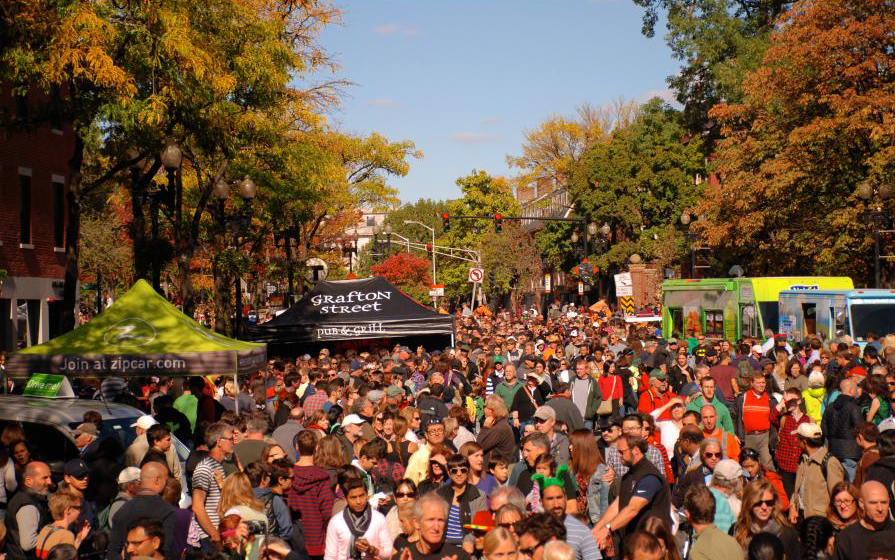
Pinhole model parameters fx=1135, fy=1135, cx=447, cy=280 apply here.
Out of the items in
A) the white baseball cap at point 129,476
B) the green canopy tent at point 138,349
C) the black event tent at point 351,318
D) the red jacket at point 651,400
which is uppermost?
the black event tent at point 351,318

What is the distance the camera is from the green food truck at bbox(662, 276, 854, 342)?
3103 cm

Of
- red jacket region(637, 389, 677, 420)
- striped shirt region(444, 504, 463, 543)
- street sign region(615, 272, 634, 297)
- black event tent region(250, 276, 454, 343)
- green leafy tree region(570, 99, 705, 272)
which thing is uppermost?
green leafy tree region(570, 99, 705, 272)

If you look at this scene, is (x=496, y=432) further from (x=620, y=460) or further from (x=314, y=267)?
(x=314, y=267)

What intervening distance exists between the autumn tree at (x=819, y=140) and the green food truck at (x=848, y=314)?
7.41 meters

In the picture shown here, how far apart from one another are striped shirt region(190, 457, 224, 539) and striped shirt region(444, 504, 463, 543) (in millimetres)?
2102

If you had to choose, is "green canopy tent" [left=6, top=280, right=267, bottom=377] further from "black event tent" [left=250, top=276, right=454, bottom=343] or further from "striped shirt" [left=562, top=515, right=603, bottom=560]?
"black event tent" [left=250, top=276, right=454, bottom=343]

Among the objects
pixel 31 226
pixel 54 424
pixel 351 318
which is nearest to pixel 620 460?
pixel 54 424

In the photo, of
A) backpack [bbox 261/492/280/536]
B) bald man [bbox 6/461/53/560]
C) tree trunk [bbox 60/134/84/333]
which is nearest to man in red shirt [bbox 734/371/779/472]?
backpack [bbox 261/492/280/536]

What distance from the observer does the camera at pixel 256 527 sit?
8307 mm

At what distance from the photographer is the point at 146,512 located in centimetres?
838

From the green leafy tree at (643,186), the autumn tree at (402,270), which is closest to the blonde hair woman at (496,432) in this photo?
the green leafy tree at (643,186)

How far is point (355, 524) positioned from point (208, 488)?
2050 mm

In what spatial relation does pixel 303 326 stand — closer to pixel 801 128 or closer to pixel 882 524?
pixel 801 128

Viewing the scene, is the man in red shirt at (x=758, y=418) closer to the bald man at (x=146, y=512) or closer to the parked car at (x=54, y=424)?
the parked car at (x=54, y=424)
